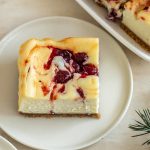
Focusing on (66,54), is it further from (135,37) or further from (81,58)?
(135,37)

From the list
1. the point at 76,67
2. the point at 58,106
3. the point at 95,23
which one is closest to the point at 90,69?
the point at 76,67

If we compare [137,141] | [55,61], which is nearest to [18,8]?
[55,61]

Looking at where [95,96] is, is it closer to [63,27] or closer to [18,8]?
[63,27]

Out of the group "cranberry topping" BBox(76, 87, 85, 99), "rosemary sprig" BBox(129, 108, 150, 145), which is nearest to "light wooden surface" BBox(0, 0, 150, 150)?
"rosemary sprig" BBox(129, 108, 150, 145)

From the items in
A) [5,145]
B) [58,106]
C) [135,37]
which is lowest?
[5,145]

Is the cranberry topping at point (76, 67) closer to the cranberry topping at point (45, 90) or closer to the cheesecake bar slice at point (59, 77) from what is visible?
the cheesecake bar slice at point (59, 77)

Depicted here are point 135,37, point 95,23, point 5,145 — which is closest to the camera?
point 5,145

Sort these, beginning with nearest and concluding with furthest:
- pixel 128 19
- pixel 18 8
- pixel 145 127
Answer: pixel 145 127 → pixel 128 19 → pixel 18 8

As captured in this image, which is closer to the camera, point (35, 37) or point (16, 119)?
point (16, 119)
